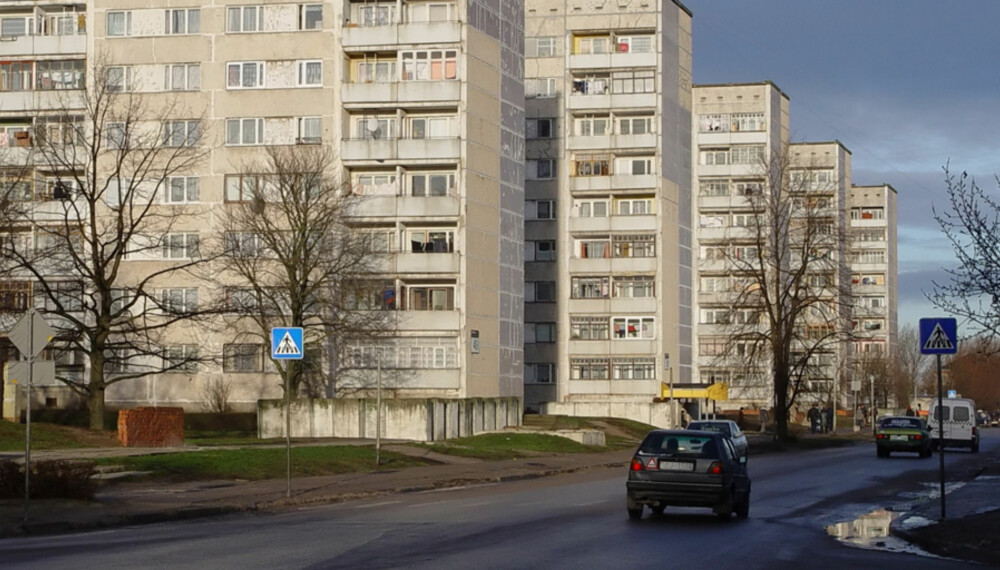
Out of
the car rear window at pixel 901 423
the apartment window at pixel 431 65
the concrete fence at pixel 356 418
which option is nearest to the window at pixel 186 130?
the apartment window at pixel 431 65

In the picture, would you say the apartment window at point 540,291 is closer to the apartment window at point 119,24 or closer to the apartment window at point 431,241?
the apartment window at point 431,241

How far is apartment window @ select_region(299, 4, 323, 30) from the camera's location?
226 ft

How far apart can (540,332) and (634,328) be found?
6528 mm

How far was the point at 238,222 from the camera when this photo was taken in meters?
64.7

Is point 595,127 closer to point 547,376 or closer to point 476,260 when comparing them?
point 547,376

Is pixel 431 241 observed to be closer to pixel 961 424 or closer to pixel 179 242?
pixel 179 242

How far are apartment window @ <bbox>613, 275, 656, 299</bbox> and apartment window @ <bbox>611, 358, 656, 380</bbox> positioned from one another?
4.06 meters

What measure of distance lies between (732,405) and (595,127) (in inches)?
1451

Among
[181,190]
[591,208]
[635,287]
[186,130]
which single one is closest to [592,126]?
[591,208]

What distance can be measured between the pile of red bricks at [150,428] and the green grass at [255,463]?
190 inches

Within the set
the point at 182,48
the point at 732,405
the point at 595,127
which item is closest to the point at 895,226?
the point at 732,405

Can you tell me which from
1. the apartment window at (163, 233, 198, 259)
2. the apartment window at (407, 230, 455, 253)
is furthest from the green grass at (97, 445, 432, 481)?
the apartment window at (163, 233, 198, 259)

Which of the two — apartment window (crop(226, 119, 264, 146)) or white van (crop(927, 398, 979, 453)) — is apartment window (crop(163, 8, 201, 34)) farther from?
white van (crop(927, 398, 979, 453))

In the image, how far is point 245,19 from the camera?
68938 mm
